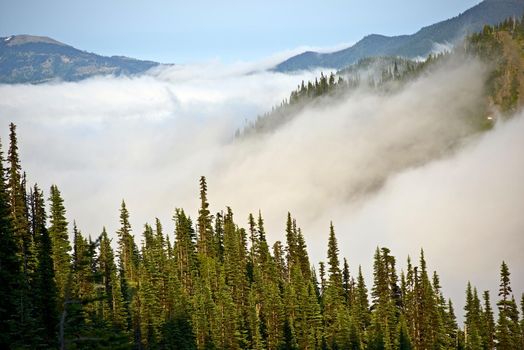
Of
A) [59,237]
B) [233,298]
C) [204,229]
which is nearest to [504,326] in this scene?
[233,298]

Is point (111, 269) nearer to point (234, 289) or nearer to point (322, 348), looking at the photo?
point (234, 289)

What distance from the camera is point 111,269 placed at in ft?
271

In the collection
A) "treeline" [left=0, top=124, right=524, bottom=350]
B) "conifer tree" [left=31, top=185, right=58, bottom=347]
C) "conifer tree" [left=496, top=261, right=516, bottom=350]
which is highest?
"conifer tree" [left=31, top=185, right=58, bottom=347]

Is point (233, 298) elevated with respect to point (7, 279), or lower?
lower

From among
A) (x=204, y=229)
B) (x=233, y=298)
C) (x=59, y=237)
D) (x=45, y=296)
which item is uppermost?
(x=59, y=237)

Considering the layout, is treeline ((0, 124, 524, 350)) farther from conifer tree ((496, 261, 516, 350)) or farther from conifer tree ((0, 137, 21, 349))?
conifer tree ((0, 137, 21, 349))

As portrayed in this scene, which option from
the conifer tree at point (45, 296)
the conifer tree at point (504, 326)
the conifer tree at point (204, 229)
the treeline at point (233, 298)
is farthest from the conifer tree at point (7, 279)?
the conifer tree at point (504, 326)

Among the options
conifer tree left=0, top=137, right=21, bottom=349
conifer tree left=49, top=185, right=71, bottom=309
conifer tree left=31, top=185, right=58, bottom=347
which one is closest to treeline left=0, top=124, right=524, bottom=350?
conifer tree left=49, top=185, right=71, bottom=309

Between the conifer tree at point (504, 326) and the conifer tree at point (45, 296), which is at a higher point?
the conifer tree at point (45, 296)

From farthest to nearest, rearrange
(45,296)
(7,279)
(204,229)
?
(204,229)
(45,296)
(7,279)

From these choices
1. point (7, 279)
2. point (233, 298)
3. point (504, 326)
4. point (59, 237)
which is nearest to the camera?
point (7, 279)

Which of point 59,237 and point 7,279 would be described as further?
point 59,237

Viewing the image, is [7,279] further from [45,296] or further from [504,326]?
[504,326]

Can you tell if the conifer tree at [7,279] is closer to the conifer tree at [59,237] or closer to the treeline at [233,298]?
the treeline at [233,298]
